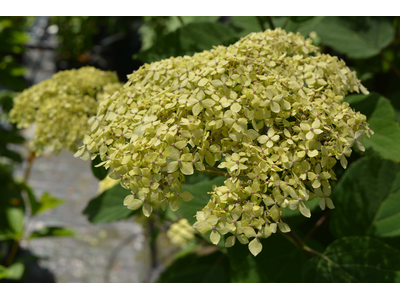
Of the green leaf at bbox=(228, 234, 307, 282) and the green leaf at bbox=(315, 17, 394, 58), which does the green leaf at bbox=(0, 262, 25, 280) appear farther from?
the green leaf at bbox=(315, 17, 394, 58)

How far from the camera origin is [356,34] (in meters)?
1.39

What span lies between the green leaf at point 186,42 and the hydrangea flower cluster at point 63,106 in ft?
0.54

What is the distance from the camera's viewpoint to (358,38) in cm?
139

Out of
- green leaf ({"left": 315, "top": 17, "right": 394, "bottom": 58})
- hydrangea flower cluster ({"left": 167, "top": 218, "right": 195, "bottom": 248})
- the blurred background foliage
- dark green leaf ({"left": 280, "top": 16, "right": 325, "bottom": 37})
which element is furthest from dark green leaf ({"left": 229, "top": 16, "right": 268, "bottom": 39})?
hydrangea flower cluster ({"left": 167, "top": 218, "right": 195, "bottom": 248})

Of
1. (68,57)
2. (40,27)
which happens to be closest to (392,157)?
(68,57)

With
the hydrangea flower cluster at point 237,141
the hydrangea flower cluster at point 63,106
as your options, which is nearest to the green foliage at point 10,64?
the hydrangea flower cluster at point 63,106

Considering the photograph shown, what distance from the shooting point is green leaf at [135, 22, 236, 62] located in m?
1.12

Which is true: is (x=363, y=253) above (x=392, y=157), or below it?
below

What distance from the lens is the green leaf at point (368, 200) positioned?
1002 millimetres

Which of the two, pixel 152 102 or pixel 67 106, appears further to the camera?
pixel 67 106

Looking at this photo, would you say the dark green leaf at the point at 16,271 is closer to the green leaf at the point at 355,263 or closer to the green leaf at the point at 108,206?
the green leaf at the point at 108,206

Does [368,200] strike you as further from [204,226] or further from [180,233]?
[180,233]

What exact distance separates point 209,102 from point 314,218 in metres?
0.85
